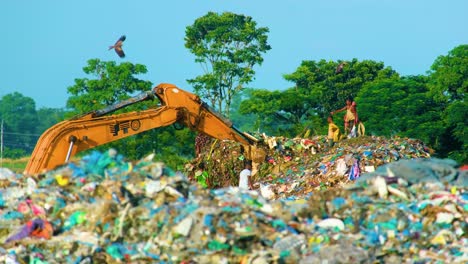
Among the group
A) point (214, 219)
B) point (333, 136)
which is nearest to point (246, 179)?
point (333, 136)

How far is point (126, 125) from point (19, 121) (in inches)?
2538

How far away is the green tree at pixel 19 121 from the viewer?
68.2 metres

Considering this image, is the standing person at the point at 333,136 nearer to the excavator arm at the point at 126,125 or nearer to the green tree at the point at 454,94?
the excavator arm at the point at 126,125

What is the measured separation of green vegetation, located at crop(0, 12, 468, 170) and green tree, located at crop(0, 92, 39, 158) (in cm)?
1619

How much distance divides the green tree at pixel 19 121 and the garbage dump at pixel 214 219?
5564 centimetres

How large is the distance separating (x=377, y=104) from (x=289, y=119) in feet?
19.8

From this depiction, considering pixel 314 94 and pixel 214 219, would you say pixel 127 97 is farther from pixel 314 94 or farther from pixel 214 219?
pixel 214 219

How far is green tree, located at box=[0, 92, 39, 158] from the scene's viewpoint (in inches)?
2685

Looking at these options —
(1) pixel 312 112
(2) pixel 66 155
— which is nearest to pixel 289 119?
(1) pixel 312 112

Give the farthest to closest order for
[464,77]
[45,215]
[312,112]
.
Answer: [312,112]
[464,77]
[45,215]

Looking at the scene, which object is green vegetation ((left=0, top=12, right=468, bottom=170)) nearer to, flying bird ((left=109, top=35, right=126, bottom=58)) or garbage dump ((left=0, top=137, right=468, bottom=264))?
flying bird ((left=109, top=35, right=126, bottom=58))

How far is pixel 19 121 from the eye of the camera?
77.6 m

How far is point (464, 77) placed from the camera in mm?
45188

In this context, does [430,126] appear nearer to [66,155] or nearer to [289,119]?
[289,119]
